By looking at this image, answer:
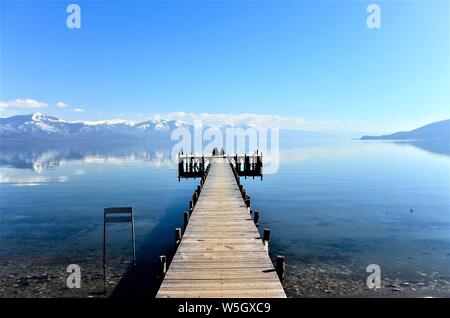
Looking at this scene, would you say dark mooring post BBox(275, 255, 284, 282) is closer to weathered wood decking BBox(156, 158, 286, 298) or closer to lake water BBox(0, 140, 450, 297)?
weathered wood decking BBox(156, 158, 286, 298)

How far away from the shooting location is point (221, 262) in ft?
34.5

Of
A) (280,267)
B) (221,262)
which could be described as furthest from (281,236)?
(221,262)

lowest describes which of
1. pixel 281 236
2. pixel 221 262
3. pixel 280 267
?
pixel 281 236

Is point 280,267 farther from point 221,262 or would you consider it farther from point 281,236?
point 281,236

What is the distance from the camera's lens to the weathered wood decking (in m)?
8.66

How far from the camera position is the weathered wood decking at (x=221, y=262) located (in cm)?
866

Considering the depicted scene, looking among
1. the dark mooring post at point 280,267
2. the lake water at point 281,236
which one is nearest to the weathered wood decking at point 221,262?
the dark mooring post at point 280,267

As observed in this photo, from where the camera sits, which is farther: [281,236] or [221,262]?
[281,236]

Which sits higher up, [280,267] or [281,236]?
[280,267]

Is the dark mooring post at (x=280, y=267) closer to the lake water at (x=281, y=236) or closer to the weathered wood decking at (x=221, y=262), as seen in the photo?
the weathered wood decking at (x=221, y=262)

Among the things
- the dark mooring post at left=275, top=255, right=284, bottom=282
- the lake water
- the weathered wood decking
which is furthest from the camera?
the lake water

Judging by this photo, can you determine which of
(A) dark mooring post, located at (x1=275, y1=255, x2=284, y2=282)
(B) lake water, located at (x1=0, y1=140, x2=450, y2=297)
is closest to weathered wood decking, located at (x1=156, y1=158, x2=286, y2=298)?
(A) dark mooring post, located at (x1=275, y1=255, x2=284, y2=282)

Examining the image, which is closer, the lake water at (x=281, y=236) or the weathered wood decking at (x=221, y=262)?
the weathered wood decking at (x=221, y=262)
